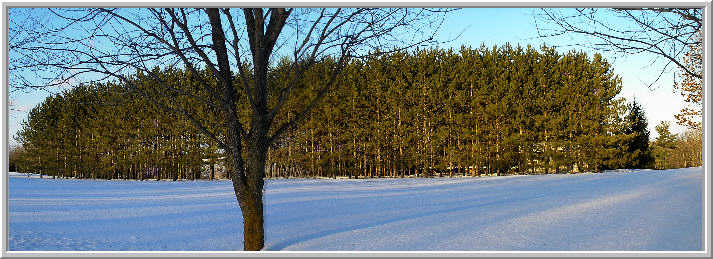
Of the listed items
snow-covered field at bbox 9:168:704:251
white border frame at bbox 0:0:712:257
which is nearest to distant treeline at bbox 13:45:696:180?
snow-covered field at bbox 9:168:704:251

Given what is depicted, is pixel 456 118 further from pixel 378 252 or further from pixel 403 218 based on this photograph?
pixel 378 252

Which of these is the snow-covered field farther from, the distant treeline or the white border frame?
the distant treeline

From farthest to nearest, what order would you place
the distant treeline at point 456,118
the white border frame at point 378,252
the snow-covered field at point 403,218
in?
the distant treeline at point 456,118 → the snow-covered field at point 403,218 → the white border frame at point 378,252

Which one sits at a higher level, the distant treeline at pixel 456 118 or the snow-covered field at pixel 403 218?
the distant treeline at pixel 456 118

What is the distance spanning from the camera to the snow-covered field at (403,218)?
4.73 meters

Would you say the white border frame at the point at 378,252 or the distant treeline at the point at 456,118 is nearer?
the white border frame at the point at 378,252

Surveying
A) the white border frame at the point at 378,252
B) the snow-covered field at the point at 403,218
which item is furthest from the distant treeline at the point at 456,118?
the white border frame at the point at 378,252

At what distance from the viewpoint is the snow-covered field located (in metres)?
4.73

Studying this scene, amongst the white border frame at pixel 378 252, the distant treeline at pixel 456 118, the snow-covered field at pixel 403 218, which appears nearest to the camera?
the white border frame at pixel 378 252

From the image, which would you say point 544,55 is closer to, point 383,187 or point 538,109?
point 538,109

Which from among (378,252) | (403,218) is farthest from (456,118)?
(378,252)

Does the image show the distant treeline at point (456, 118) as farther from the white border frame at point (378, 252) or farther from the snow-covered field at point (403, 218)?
the white border frame at point (378, 252)

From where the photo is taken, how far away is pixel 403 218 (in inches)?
247

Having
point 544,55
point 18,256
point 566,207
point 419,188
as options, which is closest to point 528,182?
point 419,188
